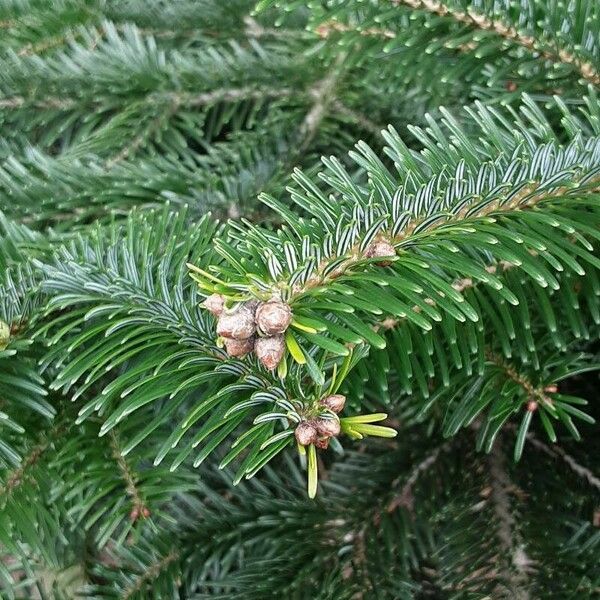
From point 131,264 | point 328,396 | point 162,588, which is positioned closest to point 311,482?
point 328,396

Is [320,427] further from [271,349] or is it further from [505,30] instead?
[505,30]

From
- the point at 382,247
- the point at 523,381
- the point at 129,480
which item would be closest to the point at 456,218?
the point at 382,247

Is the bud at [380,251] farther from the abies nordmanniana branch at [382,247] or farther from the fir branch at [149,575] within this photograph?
the fir branch at [149,575]

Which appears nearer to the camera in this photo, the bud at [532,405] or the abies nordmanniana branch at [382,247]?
the abies nordmanniana branch at [382,247]

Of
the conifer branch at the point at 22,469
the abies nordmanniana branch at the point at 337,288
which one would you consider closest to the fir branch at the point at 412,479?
the abies nordmanniana branch at the point at 337,288

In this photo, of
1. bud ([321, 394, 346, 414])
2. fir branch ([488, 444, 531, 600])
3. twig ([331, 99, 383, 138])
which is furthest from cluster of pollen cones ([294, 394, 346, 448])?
twig ([331, 99, 383, 138])

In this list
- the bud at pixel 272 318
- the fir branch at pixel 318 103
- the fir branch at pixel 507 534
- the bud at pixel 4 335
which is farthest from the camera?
the fir branch at pixel 318 103

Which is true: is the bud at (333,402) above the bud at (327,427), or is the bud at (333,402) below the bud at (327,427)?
above
